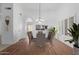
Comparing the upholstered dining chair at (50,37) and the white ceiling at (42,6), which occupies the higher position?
the white ceiling at (42,6)

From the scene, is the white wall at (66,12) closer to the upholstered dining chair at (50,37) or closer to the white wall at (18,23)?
the upholstered dining chair at (50,37)

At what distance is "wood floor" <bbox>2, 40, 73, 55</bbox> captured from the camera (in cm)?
327

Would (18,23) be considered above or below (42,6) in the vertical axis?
below

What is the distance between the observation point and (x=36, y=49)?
10.8 feet

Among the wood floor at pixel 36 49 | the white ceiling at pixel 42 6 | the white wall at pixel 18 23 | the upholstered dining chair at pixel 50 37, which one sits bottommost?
the wood floor at pixel 36 49

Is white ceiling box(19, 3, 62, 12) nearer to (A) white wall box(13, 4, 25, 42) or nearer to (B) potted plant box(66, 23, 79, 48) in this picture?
(A) white wall box(13, 4, 25, 42)

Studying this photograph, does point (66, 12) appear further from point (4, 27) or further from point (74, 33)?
point (4, 27)

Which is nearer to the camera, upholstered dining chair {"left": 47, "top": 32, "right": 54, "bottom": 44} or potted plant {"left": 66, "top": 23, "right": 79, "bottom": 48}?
potted plant {"left": 66, "top": 23, "right": 79, "bottom": 48}

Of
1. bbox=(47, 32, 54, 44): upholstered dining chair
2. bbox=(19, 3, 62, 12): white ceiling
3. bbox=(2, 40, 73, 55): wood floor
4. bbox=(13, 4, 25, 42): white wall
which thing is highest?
bbox=(19, 3, 62, 12): white ceiling

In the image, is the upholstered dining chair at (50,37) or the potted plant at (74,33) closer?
the potted plant at (74,33)

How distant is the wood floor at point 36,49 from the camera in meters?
3.27

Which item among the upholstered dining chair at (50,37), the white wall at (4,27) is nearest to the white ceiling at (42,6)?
the white wall at (4,27)

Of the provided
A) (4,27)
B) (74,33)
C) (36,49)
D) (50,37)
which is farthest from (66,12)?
(4,27)

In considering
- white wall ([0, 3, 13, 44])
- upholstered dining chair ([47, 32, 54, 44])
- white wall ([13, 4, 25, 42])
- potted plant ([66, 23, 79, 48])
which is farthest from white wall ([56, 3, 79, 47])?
white wall ([0, 3, 13, 44])
